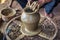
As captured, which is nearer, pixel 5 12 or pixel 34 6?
pixel 34 6

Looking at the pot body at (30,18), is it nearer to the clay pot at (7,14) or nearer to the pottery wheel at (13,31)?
the pottery wheel at (13,31)

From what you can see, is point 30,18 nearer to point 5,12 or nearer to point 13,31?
point 13,31

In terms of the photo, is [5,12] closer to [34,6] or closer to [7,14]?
[7,14]

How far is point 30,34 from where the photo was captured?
1277 millimetres

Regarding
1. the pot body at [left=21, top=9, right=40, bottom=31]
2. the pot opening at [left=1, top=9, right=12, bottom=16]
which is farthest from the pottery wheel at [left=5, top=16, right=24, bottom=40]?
the pot opening at [left=1, top=9, right=12, bottom=16]

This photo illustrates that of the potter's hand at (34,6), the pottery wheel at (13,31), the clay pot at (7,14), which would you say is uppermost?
the potter's hand at (34,6)

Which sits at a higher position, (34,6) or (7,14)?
(34,6)

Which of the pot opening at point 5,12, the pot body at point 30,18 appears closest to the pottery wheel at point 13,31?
the pot body at point 30,18

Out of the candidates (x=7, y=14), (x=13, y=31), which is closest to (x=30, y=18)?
(x=13, y=31)

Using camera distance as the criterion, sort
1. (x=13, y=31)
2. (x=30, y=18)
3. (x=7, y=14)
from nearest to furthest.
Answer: (x=30, y=18), (x=13, y=31), (x=7, y=14)

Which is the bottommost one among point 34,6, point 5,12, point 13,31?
point 13,31

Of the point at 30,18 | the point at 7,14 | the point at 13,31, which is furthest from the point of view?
the point at 7,14

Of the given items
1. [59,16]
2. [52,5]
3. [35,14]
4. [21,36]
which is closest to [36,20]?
[35,14]

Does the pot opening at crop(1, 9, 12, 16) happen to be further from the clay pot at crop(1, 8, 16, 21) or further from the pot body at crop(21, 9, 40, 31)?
the pot body at crop(21, 9, 40, 31)
